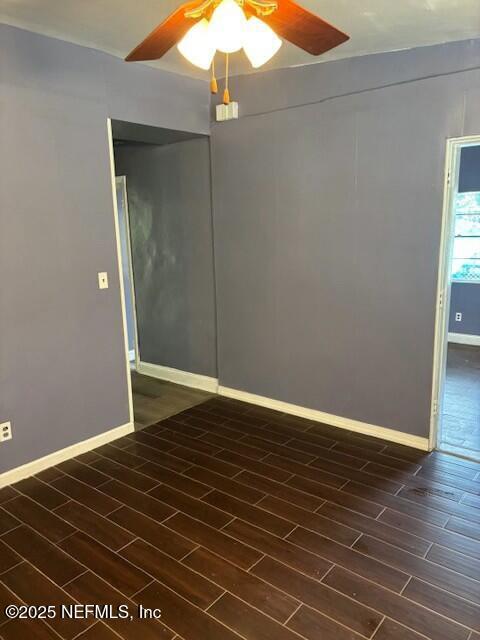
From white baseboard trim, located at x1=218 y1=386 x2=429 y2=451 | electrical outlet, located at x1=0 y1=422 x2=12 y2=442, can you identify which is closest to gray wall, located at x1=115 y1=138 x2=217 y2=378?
white baseboard trim, located at x1=218 y1=386 x2=429 y2=451

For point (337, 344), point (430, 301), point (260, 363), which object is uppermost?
point (430, 301)

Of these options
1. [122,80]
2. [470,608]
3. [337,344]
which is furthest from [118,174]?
[470,608]

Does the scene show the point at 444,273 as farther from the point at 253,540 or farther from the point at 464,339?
the point at 464,339

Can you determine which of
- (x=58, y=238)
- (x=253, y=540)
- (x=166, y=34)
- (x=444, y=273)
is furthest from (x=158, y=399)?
(x=166, y=34)

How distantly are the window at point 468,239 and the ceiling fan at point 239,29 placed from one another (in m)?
4.79

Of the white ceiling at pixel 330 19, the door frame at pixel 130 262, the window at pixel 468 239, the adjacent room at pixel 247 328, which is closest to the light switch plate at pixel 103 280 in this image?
the adjacent room at pixel 247 328

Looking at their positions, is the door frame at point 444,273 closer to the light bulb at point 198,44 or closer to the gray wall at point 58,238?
the light bulb at point 198,44

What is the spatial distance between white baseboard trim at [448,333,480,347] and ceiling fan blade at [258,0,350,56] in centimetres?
496

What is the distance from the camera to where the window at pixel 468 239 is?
5.88m

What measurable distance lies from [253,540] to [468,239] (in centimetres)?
521

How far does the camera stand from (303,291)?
3523 mm

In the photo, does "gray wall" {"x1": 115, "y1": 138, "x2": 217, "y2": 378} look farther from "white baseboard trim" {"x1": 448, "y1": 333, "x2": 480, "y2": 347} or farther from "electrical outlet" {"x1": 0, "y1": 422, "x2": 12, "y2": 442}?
"white baseboard trim" {"x1": 448, "y1": 333, "x2": 480, "y2": 347}

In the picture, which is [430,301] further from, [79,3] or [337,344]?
[79,3]

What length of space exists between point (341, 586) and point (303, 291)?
81.9 inches
